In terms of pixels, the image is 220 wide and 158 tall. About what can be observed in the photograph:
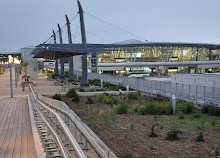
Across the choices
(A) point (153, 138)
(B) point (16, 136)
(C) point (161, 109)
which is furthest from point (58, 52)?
(B) point (16, 136)

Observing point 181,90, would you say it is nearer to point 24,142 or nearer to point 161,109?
point 161,109

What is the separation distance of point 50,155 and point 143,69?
9235cm

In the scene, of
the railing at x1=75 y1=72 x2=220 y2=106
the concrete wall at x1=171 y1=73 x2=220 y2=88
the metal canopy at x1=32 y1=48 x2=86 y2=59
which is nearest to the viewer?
the railing at x1=75 y1=72 x2=220 y2=106

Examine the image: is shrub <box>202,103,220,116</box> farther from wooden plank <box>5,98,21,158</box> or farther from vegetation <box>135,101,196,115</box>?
wooden plank <box>5,98,21,158</box>

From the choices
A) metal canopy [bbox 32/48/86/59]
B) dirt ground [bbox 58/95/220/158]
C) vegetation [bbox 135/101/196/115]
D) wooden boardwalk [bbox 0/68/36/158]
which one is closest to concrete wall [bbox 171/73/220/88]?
vegetation [bbox 135/101/196/115]

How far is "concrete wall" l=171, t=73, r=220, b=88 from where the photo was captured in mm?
25084

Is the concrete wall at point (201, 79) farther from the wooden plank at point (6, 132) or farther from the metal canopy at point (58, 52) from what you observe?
the wooden plank at point (6, 132)

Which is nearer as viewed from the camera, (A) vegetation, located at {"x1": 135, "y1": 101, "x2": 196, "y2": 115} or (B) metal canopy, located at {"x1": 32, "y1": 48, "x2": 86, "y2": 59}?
(A) vegetation, located at {"x1": 135, "y1": 101, "x2": 196, "y2": 115}

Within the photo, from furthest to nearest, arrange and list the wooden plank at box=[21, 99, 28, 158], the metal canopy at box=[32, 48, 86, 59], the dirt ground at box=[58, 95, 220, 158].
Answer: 1. the metal canopy at box=[32, 48, 86, 59]
2. the dirt ground at box=[58, 95, 220, 158]
3. the wooden plank at box=[21, 99, 28, 158]

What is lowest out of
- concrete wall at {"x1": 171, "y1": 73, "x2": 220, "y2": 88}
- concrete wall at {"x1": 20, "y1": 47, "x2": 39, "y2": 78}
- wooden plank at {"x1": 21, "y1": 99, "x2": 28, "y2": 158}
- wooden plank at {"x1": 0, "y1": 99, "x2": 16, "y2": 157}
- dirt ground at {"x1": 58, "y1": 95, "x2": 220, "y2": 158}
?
dirt ground at {"x1": 58, "y1": 95, "x2": 220, "y2": 158}

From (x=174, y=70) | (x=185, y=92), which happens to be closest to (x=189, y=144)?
(x=185, y=92)

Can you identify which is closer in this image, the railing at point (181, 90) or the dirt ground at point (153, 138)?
the dirt ground at point (153, 138)

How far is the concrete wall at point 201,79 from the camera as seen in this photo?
25084mm

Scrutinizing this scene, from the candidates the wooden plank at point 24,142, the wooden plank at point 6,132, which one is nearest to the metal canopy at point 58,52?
the wooden plank at point 6,132
